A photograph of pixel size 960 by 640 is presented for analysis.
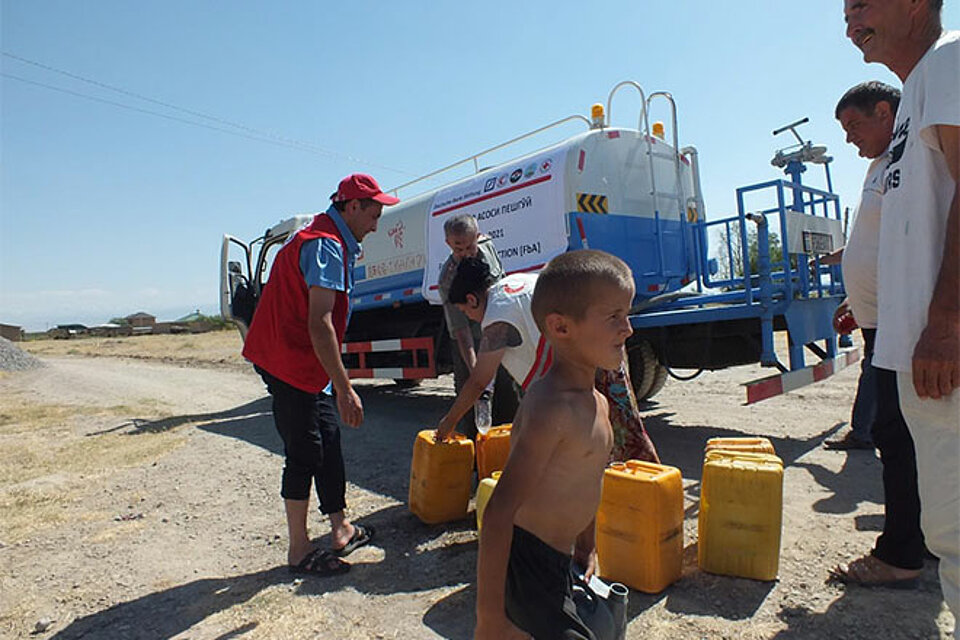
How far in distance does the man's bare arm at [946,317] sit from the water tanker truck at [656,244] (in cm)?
274

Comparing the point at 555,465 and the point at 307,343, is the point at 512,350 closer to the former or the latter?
the point at 307,343

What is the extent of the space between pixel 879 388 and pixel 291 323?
261cm

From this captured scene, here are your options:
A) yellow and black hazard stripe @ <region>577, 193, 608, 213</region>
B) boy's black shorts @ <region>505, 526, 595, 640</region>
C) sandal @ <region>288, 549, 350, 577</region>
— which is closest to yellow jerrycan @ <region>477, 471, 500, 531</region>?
sandal @ <region>288, 549, 350, 577</region>

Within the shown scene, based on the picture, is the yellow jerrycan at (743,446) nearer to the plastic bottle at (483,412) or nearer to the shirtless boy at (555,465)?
the plastic bottle at (483,412)

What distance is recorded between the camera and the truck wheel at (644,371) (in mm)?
6093

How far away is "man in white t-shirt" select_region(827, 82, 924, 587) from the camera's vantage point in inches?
93.4

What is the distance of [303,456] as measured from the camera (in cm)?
296

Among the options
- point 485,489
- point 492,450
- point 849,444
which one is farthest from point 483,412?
point 849,444

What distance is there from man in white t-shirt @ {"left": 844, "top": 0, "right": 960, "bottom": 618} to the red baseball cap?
2162 mm

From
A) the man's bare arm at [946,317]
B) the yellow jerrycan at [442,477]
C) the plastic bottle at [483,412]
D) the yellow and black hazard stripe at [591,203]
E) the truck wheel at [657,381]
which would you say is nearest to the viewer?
the man's bare arm at [946,317]

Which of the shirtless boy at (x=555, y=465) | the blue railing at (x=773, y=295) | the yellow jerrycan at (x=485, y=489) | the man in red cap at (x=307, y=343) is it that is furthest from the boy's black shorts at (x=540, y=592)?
the blue railing at (x=773, y=295)

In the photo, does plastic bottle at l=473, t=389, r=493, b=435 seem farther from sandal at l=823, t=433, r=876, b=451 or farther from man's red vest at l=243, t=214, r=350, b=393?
sandal at l=823, t=433, r=876, b=451

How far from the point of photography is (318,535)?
353 centimetres

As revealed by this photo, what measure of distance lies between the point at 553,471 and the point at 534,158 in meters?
4.70
